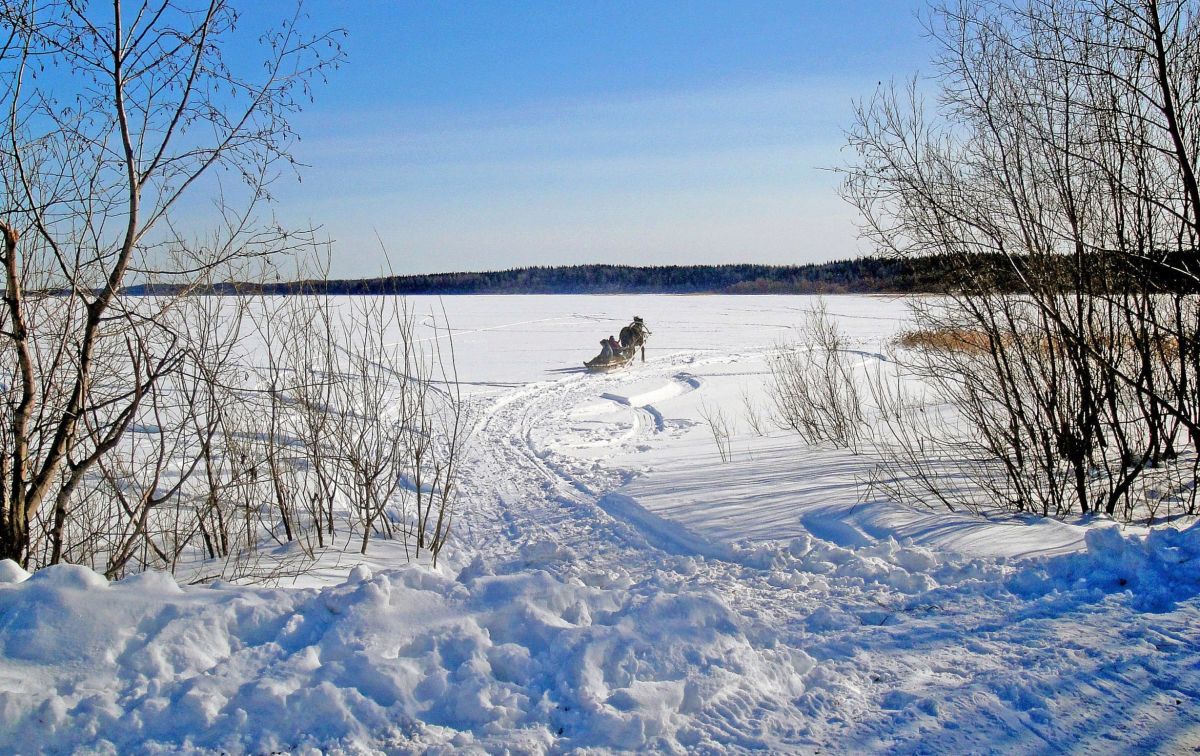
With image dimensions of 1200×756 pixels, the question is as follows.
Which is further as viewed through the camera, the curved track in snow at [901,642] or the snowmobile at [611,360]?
the snowmobile at [611,360]

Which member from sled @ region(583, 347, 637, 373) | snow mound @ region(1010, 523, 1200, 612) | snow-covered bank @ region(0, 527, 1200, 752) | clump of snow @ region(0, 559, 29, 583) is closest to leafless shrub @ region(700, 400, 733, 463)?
snow mound @ region(1010, 523, 1200, 612)

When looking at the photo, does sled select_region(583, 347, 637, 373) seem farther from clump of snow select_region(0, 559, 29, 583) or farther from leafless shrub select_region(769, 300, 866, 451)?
clump of snow select_region(0, 559, 29, 583)

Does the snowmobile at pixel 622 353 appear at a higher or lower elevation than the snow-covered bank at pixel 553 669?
higher

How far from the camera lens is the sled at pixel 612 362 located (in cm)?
2312

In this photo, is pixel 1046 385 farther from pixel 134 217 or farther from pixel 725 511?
pixel 134 217

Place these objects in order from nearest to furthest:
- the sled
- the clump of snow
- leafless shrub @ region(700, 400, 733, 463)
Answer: the clump of snow → leafless shrub @ region(700, 400, 733, 463) → the sled

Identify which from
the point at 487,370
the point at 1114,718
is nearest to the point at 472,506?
the point at 1114,718

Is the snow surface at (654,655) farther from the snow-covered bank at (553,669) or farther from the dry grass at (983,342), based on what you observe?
the dry grass at (983,342)

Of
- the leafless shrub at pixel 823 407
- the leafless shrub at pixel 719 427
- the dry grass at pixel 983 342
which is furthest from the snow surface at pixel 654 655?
the leafless shrub at pixel 823 407

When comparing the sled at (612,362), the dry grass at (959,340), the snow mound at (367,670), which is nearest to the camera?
the snow mound at (367,670)

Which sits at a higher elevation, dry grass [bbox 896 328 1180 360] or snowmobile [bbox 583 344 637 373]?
dry grass [bbox 896 328 1180 360]

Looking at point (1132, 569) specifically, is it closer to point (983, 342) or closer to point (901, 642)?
point (901, 642)

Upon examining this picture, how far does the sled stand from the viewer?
23.1m

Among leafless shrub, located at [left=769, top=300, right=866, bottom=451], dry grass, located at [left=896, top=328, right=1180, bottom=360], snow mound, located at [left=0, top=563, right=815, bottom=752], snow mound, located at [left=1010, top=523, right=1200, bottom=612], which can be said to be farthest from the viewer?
leafless shrub, located at [left=769, top=300, right=866, bottom=451]
